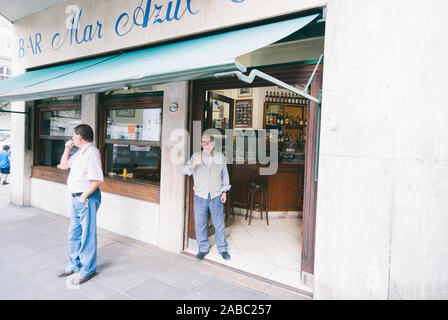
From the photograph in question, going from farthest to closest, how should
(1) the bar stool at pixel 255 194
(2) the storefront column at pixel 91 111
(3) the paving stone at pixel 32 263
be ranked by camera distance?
(1) the bar stool at pixel 255 194 → (2) the storefront column at pixel 91 111 → (3) the paving stone at pixel 32 263

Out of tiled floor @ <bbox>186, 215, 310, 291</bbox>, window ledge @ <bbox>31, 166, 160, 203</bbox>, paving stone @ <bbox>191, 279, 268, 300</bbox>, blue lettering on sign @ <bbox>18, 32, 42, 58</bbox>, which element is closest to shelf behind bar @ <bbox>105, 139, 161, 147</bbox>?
window ledge @ <bbox>31, 166, 160, 203</bbox>

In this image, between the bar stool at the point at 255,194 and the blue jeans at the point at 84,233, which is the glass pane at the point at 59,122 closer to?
the blue jeans at the point at 84,233

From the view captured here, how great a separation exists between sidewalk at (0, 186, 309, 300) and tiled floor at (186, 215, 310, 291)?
0.24 metres

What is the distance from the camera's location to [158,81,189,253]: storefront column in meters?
3.73

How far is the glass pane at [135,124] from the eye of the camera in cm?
431

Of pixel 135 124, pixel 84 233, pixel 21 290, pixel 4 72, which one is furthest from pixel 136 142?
pixel 4 72

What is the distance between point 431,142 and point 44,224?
19.2ft

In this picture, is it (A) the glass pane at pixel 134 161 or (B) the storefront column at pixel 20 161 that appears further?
(B) the storefront column at pixel 20 161

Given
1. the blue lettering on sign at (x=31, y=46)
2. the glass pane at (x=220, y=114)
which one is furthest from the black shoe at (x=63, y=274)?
the blue lettering on sign at (x=31, y=46)

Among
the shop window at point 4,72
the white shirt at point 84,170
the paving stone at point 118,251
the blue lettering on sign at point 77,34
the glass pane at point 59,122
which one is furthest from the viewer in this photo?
the shop window at point 4,72

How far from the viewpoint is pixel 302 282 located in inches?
117

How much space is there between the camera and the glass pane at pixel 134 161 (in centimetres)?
449

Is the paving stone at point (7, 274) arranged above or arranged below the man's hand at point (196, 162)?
below

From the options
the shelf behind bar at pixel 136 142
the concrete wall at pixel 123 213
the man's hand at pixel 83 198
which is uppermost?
the shelf behind bar at pixel 136 142
